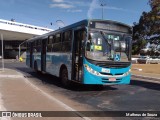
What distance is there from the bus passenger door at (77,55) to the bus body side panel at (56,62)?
508 millimetres

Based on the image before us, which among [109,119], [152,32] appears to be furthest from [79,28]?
[152,32]

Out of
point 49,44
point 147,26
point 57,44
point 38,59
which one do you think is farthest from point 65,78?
point 147,26

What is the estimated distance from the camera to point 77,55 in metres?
14.1

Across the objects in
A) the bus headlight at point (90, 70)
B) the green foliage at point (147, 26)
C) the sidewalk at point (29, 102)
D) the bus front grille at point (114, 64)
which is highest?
the green foliage at point (147, 26)

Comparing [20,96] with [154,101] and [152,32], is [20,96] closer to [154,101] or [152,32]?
[154,101]

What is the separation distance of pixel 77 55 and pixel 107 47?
1467 mm

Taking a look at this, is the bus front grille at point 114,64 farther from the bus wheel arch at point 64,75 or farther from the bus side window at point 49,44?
the bus side window at point 49,44

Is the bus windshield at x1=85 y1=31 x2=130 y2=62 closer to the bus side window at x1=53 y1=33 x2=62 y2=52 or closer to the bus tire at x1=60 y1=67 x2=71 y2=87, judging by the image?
the bus tire at x1=60 y1=67 x2=71 y2=87

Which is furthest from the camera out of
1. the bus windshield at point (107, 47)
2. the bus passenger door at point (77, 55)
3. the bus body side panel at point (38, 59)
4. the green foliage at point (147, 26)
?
the green foliage at point (147, 26)

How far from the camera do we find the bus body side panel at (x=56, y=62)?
1490 cm

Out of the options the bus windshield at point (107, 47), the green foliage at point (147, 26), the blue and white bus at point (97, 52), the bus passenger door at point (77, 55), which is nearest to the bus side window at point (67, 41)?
the blue and white bus at point (97, 52)

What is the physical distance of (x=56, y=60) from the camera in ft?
55.8

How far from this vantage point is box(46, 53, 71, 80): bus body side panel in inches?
587

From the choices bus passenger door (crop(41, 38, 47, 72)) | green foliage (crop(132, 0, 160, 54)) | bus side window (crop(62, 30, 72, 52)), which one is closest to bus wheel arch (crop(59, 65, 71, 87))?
bus side window (crop(62, 30, 72, 52))
